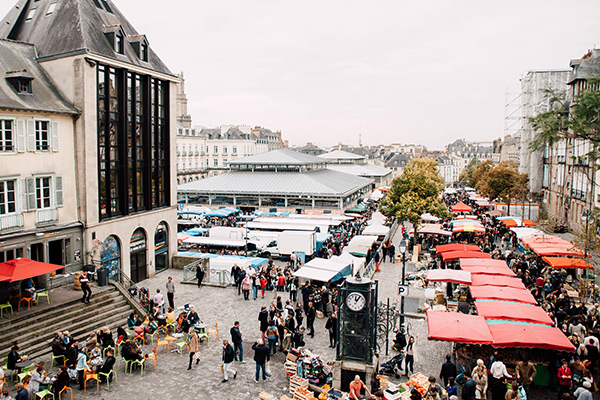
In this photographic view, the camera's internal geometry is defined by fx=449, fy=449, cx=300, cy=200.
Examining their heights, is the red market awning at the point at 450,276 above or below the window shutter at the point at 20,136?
below

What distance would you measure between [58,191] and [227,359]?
11.0m

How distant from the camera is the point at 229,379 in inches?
511

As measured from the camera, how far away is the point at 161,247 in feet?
82.7

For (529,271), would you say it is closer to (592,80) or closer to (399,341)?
(592,80)

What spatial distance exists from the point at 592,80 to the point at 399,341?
10.8 metres

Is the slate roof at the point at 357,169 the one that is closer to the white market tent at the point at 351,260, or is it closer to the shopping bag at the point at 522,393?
the white market tent at the point at 351,260

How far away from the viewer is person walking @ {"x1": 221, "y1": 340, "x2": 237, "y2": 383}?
40.9 ft

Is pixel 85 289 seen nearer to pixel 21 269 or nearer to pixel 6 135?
pixel 21 269

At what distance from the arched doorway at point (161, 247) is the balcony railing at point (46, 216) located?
6.66 m

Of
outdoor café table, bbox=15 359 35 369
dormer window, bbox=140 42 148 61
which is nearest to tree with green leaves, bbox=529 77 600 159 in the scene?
outdoor café table, bbox=15 359 35 369

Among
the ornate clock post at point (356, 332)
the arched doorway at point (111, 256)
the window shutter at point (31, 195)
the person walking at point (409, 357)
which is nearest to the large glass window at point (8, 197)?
the window shutter at point (31, 195)

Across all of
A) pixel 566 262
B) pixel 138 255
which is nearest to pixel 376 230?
pixel 566 262

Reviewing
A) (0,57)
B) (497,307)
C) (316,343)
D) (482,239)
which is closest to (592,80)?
(497,307)

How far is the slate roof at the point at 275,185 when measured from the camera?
155 ft
